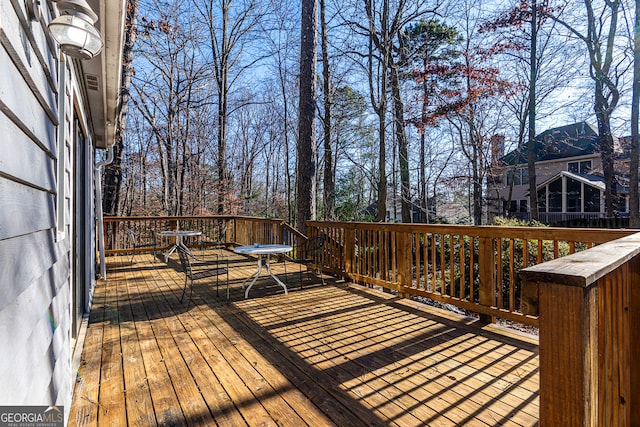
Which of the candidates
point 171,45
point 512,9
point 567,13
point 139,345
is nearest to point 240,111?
point 171,45

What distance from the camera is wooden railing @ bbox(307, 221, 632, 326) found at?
3.01 metres

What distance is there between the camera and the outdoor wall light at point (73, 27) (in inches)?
56.2

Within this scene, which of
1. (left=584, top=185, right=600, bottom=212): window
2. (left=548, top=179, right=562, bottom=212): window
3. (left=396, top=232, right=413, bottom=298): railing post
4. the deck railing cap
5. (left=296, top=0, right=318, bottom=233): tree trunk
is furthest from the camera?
(left=548, top=179, right=562, bottom=212): window

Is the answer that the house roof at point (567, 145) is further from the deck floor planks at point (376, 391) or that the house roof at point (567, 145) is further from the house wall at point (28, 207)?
the house wall at point (28, 207)

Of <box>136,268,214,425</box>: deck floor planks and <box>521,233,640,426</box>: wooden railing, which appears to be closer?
<box>521,233,640,426</box>: wooden railing

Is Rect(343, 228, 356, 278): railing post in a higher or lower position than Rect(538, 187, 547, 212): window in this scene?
lower

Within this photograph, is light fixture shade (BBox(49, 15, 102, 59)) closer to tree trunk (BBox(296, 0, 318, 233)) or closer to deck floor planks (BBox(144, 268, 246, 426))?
deck floor planks (BBox(144, 268, 246, 426))

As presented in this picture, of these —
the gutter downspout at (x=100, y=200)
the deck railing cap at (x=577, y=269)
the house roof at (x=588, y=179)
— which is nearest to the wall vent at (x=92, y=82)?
the gutter downspout at (x=100, y=200)

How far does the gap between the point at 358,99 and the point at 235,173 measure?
25.7 feet

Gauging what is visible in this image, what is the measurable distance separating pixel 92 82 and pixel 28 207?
2.98 meters

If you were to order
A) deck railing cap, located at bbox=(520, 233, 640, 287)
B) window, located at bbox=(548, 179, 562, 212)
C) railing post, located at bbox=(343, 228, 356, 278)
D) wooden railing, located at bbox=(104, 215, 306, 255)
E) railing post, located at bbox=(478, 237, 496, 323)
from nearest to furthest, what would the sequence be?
deck railing cap, located at bbox=(520, 233, 640, 287), railing post, located at bbox=(478, 237, 496, 323), railing post, located at bbox=(343, 228, 356, 278), wooden railing, located at bbox=(104, 215, 306, 255), window, located at bbox=(548, 179, 562, 212)

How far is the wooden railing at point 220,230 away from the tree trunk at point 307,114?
438 mm

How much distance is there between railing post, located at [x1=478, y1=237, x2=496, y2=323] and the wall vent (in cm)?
418

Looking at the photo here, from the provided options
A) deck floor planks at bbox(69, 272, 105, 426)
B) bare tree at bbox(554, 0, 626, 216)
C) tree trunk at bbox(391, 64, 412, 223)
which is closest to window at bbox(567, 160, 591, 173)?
bare tree at bbox(554, 0, 626, 216)
